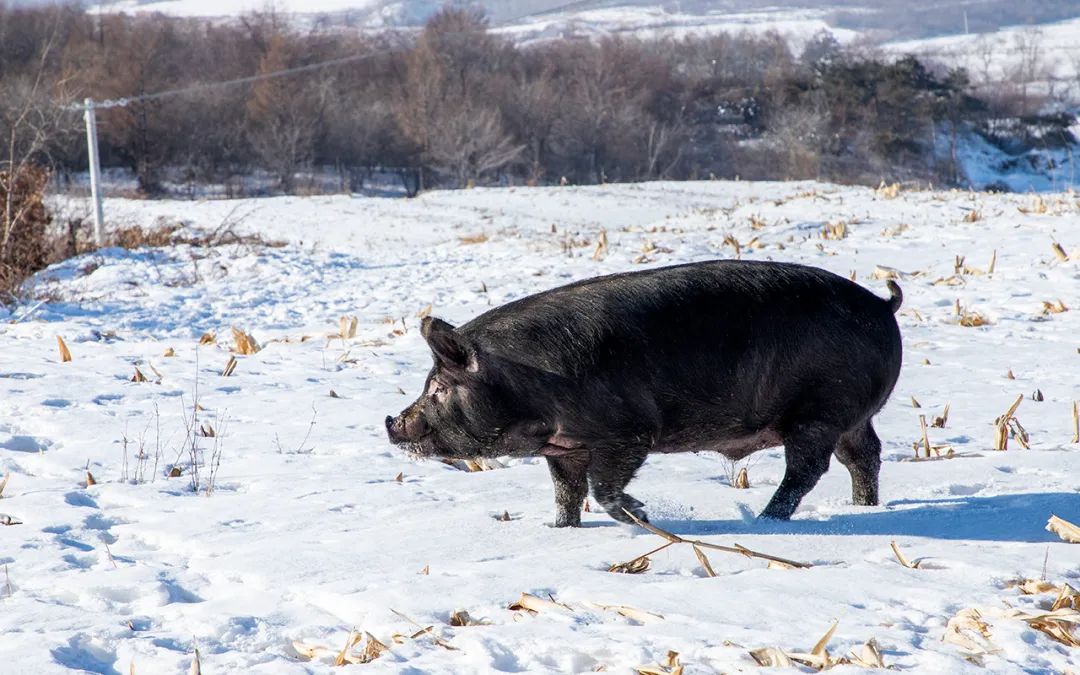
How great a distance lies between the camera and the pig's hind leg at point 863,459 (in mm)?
4629

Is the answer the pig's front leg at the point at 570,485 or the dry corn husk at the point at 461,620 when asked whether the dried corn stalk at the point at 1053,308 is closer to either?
the pig's front leg at the point at 570,485

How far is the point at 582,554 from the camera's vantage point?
12.6ft

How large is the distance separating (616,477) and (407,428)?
0.78 m

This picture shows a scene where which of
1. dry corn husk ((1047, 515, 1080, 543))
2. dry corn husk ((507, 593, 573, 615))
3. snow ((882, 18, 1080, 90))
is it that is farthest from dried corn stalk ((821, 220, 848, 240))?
snow ((882, 18, 1080, 90))

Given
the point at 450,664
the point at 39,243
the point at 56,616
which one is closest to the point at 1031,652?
the point at 450,664

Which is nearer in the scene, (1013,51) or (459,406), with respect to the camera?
(459,406)

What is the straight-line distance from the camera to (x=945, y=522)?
13.8 ft

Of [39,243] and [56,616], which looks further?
[39,243]

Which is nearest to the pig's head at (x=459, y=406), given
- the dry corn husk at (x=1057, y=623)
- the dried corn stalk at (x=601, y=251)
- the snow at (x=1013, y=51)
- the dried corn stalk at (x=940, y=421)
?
the dry corn husk at (x=1057, y=623)

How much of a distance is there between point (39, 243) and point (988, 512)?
49.0 feet

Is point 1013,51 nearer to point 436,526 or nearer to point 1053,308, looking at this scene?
point 1053,308

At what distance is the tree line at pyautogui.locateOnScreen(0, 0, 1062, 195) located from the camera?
60.1 meters

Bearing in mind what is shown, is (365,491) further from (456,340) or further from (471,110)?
(471,110)

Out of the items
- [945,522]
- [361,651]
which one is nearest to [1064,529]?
[945,522]
